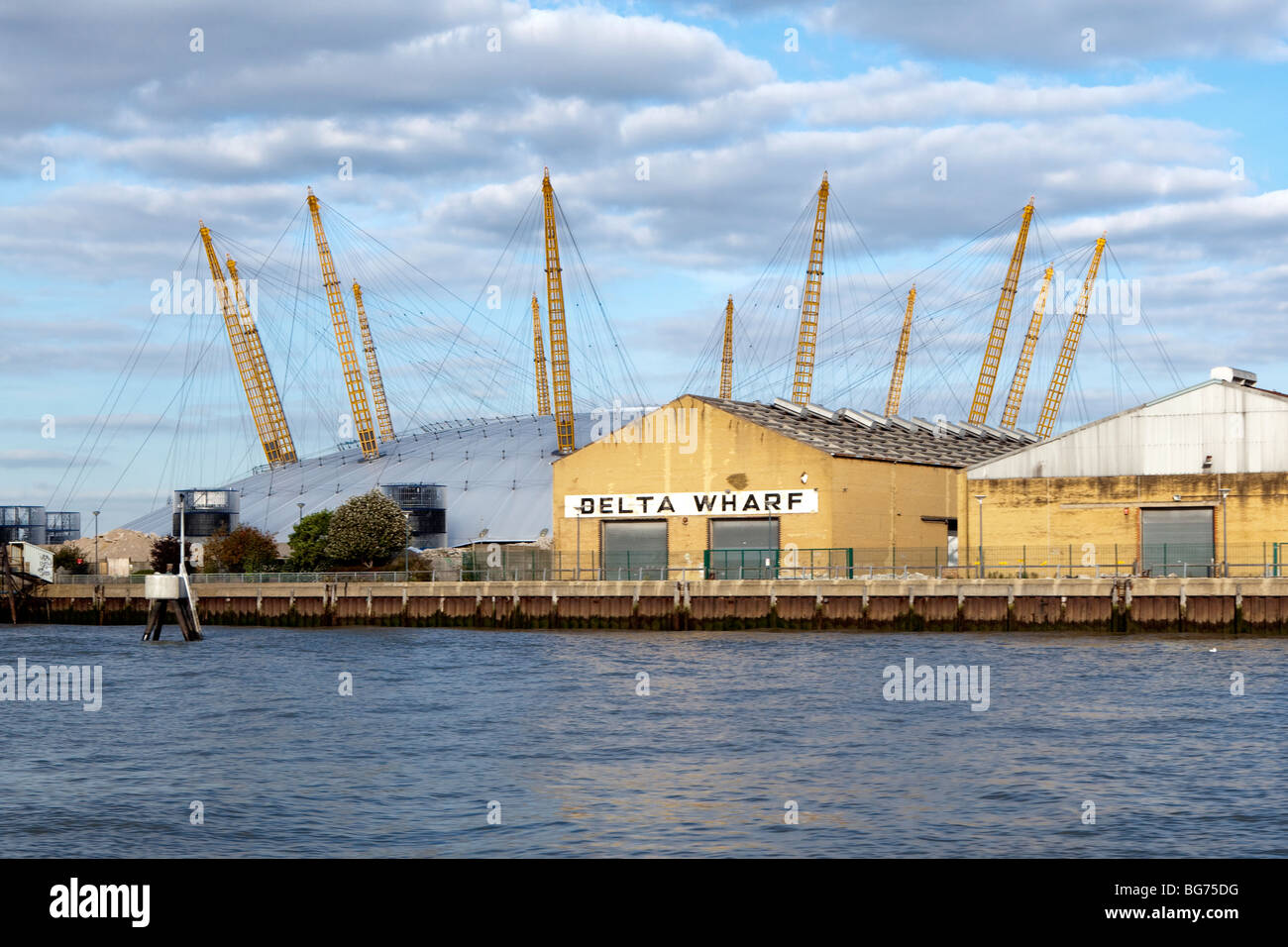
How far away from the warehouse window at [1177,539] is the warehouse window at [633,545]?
29354 millimetres

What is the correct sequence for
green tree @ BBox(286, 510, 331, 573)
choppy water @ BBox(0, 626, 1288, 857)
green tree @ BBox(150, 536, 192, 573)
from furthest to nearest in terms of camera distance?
green tree @ BBox(150, 536, 192, 573)
green tree @ BBox(286, 510, 331, 573)
choppy water @ BBox(0, 626, 1288, 857)

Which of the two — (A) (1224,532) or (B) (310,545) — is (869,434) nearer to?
(A) (1224,532)

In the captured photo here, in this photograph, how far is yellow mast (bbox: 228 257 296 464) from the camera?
163 metres

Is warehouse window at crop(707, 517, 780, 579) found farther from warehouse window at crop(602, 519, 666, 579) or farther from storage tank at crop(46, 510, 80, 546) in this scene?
storage tank at crop(46, 510, 80, 546)

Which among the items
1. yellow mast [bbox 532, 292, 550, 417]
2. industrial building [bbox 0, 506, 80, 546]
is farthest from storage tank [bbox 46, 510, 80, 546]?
yellow mast [bbox 532, 292, 550, 417]

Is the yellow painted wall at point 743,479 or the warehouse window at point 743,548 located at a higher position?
the yellow painted wall at point 743,479

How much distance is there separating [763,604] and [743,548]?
14.7 m

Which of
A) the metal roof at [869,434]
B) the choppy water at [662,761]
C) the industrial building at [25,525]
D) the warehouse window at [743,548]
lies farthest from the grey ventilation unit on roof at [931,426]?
the industrial building at [25,525]

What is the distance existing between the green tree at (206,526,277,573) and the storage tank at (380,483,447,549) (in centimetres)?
1401

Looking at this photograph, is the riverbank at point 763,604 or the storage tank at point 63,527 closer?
the riverbank at point 763,604

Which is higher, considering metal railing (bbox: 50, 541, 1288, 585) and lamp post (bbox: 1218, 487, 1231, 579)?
lamp post (bbox: 1218, 487, 1231, 579)

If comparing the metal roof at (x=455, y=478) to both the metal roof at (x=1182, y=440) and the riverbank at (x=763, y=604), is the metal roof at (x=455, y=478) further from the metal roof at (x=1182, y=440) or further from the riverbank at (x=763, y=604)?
the metal roof at (x=1182, y=440)

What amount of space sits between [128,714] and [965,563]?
51856 millimetres

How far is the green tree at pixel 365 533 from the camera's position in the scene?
11500cm
